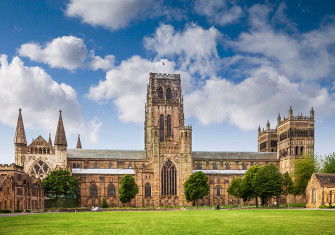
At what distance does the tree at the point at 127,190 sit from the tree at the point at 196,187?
45.2 ft

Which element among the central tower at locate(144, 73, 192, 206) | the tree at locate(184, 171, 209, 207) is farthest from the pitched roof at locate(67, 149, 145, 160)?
the tree at locate(184, 171, 209, 207)

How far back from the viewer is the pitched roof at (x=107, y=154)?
437 feet

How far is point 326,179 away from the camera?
9500cm

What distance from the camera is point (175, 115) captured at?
140m

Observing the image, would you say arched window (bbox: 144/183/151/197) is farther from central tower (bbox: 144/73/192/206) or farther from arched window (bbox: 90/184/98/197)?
arched window (bbox: 90/184/98/197)

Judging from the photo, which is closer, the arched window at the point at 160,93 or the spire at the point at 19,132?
the spire at the point at 19,132

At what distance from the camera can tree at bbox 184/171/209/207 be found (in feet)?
382

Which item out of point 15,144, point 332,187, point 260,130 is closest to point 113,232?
point 332,187

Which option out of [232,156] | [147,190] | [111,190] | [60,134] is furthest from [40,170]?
[232,156]

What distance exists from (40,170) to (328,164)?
7892 cm

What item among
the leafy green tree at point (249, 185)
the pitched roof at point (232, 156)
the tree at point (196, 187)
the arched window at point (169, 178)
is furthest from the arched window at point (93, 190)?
the leafy green tree at point (249, 185)

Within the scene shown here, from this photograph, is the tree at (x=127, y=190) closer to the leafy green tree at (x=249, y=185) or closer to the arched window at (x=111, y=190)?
the arched window at (x=111, y=190)

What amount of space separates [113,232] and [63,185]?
8128 cm

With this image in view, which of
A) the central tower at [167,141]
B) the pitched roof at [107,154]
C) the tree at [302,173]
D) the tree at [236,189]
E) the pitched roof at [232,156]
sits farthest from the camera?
the pitched roof at [232,156]
